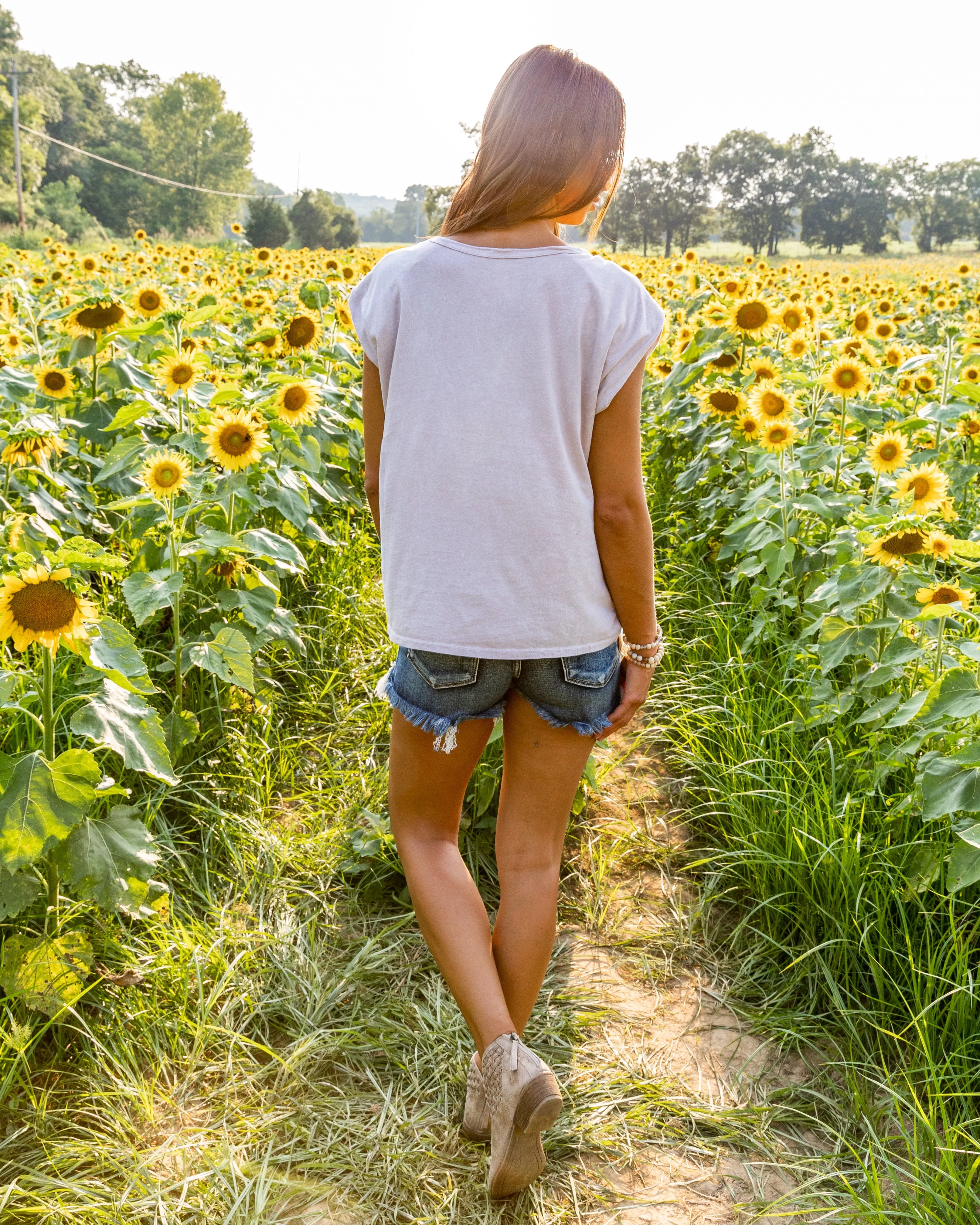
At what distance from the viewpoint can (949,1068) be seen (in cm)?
196

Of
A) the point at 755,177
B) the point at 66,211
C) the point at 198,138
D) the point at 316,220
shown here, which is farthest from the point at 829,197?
the point at 198,138

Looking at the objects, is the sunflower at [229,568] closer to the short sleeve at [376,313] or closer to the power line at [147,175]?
the short sleeve at [376,313]

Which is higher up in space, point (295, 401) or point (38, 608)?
point (295, 401)

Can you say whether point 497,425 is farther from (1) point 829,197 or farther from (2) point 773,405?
(1) point 829,197

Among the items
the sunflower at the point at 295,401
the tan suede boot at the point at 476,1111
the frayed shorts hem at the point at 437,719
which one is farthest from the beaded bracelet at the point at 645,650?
the sunflower at the point at 295,401

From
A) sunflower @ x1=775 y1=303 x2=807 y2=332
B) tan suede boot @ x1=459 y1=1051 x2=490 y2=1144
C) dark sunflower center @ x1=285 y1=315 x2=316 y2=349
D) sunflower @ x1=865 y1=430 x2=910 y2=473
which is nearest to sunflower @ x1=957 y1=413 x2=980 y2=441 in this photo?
sunflower @ x1=775 y1=303 x2=807 y2=332

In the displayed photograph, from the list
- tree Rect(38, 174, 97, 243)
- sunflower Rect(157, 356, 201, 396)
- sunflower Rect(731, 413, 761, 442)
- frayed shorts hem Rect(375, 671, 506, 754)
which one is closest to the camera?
frayed shorts hem Rect(375, 671, 506, 754)

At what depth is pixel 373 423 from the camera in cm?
180

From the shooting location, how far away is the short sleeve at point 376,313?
154 centimetres

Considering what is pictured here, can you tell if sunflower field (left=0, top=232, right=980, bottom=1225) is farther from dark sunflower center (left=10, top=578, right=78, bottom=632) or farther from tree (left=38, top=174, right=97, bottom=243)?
tree (left=38, top=174, right=97, bottom=243)

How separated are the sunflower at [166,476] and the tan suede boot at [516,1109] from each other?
5.91 feet

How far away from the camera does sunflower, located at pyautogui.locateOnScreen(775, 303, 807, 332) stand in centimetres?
448

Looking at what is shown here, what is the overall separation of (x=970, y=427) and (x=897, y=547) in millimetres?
2415

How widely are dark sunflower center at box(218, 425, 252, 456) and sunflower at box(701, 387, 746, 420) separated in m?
2.13
